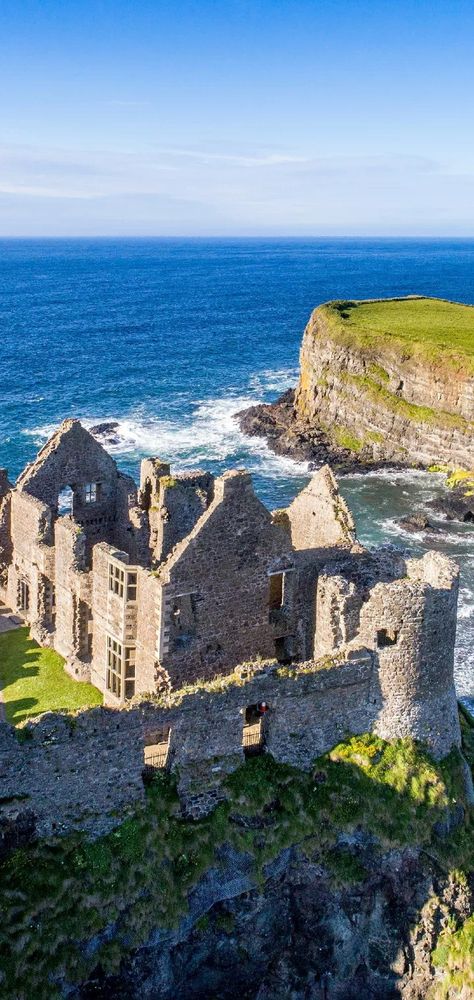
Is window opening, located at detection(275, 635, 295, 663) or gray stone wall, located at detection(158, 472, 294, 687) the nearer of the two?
gray stone wall, located at detection(158, 472, 294, 687)

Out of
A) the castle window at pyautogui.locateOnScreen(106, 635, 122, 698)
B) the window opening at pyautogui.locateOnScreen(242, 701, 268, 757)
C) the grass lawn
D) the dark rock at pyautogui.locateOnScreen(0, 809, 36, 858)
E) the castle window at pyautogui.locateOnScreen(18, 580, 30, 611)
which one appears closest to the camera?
the dark rock at pyautogui.locateOnScreen(0, 809, 36, 858)

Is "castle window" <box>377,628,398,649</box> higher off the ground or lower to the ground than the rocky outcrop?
higher

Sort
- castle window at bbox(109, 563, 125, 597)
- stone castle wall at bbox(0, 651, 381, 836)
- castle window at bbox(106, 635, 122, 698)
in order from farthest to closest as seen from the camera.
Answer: castle window at bbox(106, 635, 122, 698), castle window at bbox(109, 563, 125, 597), stone castle wall at bbox(0, 651, 381, 836)

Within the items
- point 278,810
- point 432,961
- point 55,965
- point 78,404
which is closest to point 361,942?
point 432,961

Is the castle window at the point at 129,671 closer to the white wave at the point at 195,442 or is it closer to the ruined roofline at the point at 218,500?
the ruined roofline at the point at 218,500

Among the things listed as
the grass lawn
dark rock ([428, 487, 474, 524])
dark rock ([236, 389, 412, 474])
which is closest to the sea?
dark rock ([428, 487, 474, 524])

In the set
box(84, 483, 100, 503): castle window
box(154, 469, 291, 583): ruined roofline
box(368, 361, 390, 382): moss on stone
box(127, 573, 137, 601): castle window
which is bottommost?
box(368, 361, 390, 382): moss on stone

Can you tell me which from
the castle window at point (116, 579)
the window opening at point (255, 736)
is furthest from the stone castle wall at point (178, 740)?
the castle window at point (116, 579)

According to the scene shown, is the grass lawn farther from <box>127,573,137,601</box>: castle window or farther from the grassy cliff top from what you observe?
the grassy cliff top
